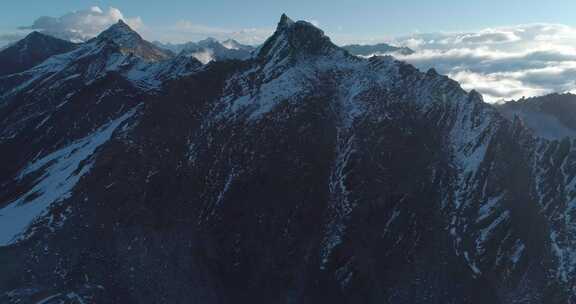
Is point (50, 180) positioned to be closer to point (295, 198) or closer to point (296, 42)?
point (295, 198)

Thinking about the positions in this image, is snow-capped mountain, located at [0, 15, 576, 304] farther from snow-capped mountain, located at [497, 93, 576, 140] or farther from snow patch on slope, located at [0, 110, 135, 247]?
snow-capped mountain, located at [497, 93, 576, 140]

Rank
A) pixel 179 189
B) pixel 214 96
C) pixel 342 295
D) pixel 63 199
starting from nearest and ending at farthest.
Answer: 1. pixel 342 295
2. pixel 63 199
3. pixel 179 189
4. pixel 214 96

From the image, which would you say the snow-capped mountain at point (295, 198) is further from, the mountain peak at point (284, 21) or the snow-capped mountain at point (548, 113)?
the snow-capped mountain at point (548, 113)

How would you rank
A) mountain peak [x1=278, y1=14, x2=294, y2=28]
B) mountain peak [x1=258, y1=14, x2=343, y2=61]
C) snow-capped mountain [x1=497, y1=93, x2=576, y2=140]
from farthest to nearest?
snow-capped mountain [x1=497, y1=93, x2=576, y2=140], mountain peak [x1=278, y1=14, x2=294, y2=28], mountain peak [x1=258, y1=14, x2=343, y2=61]

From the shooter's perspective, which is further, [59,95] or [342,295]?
[59,95]

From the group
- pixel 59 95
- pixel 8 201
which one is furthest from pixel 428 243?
pixel 59 95

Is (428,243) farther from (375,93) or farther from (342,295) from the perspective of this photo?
(375,93)

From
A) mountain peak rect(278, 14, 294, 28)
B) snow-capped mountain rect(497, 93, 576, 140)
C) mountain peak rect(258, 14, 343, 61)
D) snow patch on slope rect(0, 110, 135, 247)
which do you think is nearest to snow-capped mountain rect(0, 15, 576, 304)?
snow patch on slope rect(0, 110, 135, 247)
